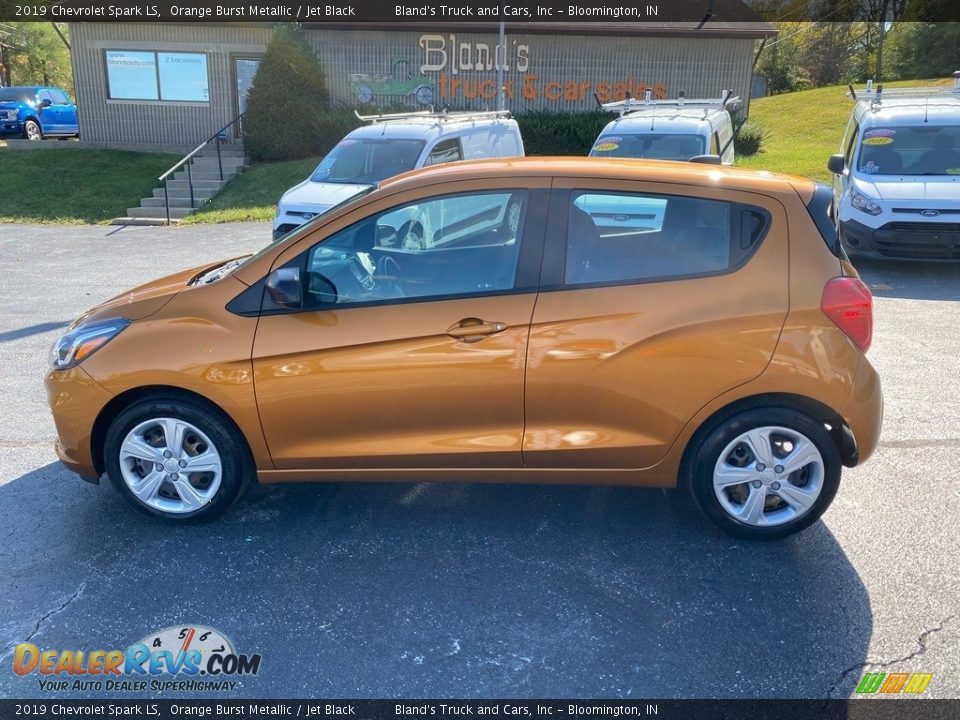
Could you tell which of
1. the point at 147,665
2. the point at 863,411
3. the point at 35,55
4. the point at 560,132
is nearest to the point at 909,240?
the point at 863,411

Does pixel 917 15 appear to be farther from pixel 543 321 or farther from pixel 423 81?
pixel 543 321

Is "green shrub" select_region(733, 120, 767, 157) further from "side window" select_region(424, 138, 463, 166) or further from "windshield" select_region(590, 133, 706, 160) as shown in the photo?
"side window" select_region(424, 138, 463, 166)

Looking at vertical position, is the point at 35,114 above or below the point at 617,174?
above

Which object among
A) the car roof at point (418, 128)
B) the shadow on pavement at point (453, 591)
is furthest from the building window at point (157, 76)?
the shadow on pavement at point (453, 591)

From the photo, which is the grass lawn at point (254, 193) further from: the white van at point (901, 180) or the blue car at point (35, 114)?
the white van at point (901, 180)

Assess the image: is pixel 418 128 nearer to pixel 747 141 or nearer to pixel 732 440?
pixel 732 440

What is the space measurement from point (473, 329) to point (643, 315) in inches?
30.3

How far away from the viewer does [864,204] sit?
33.6ft

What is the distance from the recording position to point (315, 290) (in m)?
4.02

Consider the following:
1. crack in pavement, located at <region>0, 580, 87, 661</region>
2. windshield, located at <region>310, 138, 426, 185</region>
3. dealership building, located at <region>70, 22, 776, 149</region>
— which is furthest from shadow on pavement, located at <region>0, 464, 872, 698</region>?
dealership building, located at <region>70, 22, 776, 149</region>

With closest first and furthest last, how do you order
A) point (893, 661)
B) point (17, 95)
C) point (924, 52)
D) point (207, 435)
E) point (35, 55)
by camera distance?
point (893, 661), point (207, 435), point (17, 95), point (924, 52), point (35, 55)

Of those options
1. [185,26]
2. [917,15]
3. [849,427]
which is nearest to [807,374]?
[849,427]

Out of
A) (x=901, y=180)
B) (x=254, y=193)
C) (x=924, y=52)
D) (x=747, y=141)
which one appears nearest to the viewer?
(x=901, y=180)

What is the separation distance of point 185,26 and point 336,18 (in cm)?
384
